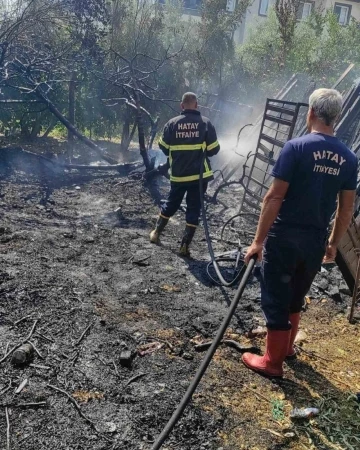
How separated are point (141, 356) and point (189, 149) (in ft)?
9.45

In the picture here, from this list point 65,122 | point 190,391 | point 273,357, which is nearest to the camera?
point 190,391

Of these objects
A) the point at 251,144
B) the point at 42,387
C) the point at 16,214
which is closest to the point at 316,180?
the point at 42,387

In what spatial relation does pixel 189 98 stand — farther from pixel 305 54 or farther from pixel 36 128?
pixel 305 54

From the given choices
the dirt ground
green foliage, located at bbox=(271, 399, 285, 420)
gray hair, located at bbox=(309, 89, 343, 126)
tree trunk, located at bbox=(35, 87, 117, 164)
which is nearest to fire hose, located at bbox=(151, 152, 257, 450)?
the dirt ground

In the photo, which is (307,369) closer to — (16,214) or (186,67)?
(16,214)

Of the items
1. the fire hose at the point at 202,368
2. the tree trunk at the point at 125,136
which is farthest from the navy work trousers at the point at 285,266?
the tree trunk at the point at 125,136

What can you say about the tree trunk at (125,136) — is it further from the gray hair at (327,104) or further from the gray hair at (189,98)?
the gray hair at (327,104)

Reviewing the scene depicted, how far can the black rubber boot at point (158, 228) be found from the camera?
221 inches

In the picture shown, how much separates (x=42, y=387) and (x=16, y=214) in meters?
3.88

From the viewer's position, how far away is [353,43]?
20266 millimetres

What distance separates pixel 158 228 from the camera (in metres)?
5.63

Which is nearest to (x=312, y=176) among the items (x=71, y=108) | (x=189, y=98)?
(x=189, y=98)

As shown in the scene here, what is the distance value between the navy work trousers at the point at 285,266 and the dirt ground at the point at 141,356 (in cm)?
52

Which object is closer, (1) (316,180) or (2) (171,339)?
(1) (316,180)
